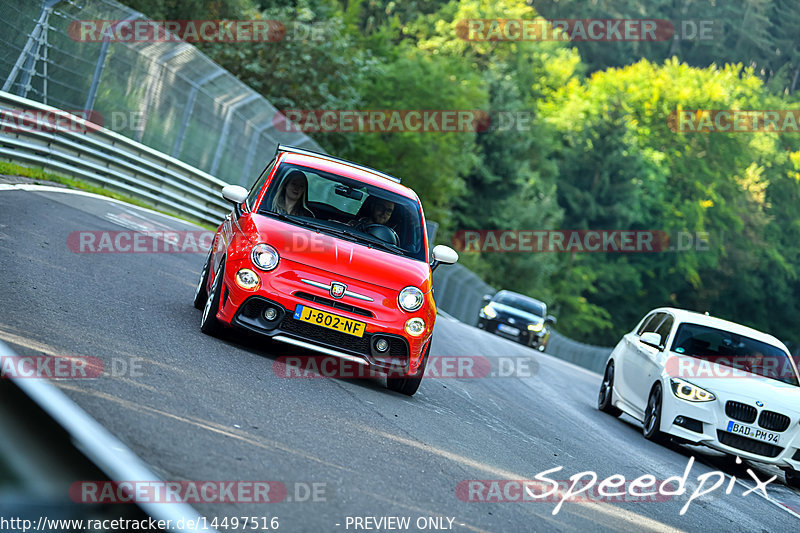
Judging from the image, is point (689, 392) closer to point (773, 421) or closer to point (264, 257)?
point (773, 421)

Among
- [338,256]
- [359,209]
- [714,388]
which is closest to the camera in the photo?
[338,256]

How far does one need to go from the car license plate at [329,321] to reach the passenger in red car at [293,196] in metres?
1.39

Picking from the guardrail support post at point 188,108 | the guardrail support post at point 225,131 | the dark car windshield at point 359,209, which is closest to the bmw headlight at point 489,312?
the guardrail support post at point 225,131

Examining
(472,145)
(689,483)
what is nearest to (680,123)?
(472,145)

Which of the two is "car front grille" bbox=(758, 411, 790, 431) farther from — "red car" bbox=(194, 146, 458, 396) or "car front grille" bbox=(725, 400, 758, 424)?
"red car" bbox=(194, 146, 458, 396)

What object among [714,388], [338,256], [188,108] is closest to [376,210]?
[338,256]

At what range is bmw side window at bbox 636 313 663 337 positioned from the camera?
582 inches

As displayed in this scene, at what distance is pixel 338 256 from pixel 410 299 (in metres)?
0.69

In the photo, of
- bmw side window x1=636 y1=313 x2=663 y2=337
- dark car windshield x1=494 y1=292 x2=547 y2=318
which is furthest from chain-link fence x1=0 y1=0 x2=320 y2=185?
bmw side window x1=636 y1=313 x2=663 y2=337

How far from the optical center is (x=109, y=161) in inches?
875

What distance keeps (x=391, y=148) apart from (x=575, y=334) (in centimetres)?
3000

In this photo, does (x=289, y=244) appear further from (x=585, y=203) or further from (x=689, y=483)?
(x=585, y=203)

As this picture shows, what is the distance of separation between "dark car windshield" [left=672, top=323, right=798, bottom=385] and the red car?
4.23 m

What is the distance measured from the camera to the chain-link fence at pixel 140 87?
19312 millimetres
